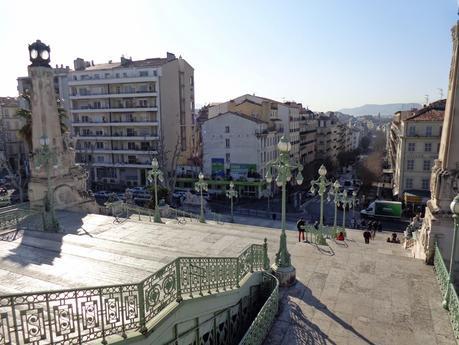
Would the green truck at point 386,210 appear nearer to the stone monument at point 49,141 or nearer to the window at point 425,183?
the window at point 425,183

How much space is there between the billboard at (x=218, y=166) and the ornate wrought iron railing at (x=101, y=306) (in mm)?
41738

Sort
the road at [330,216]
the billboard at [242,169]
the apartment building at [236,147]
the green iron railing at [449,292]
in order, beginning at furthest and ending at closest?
the billboard at [242,169]
the apartment building at [236,147]
the road at [330,216]
the green iron railing at [449,292]

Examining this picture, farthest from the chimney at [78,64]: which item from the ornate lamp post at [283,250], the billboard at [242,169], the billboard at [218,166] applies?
the ornate lamp post at [283,250]

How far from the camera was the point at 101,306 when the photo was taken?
236 inches

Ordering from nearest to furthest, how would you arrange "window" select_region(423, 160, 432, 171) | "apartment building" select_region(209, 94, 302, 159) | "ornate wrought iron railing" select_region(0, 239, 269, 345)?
1. "ornate wrought iron railing" select_region(0, 239, 269, 345)
2. "window" select_region(423, 160, 432, 171)
3. "apartment building" select_region(209, 94, 302, 159)

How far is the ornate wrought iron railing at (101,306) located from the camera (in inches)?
215

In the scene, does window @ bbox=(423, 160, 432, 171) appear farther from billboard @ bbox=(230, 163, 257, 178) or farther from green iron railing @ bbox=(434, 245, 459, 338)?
green iron railing @ bbox=(434, 245, 459, 338)

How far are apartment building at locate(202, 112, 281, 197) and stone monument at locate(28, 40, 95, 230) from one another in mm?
29233

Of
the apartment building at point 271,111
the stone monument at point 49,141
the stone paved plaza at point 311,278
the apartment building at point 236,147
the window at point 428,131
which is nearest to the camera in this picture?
the stone paved plaza at point 311,278

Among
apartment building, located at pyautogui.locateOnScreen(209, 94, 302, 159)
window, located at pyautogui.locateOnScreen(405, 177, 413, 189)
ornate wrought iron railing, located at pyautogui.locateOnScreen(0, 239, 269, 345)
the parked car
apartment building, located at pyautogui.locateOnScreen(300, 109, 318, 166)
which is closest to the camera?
ornate wrought iron railing, located at pyautogui.locateOnScreen(0, 239, 269, 345)

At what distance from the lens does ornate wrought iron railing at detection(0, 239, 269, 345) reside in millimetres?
5457

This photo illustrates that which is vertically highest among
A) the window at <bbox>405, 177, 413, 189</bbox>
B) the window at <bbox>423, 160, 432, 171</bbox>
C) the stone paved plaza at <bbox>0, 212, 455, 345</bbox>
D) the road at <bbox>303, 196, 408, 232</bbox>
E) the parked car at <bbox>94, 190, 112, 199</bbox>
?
the window at <bbox>423, 160, 432, 171</bbox>

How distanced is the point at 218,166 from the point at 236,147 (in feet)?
12.5

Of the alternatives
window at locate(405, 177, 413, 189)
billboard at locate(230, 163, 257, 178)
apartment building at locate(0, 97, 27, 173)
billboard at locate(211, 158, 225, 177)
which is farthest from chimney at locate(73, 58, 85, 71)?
window at locate(405, 177, 413, 189)
